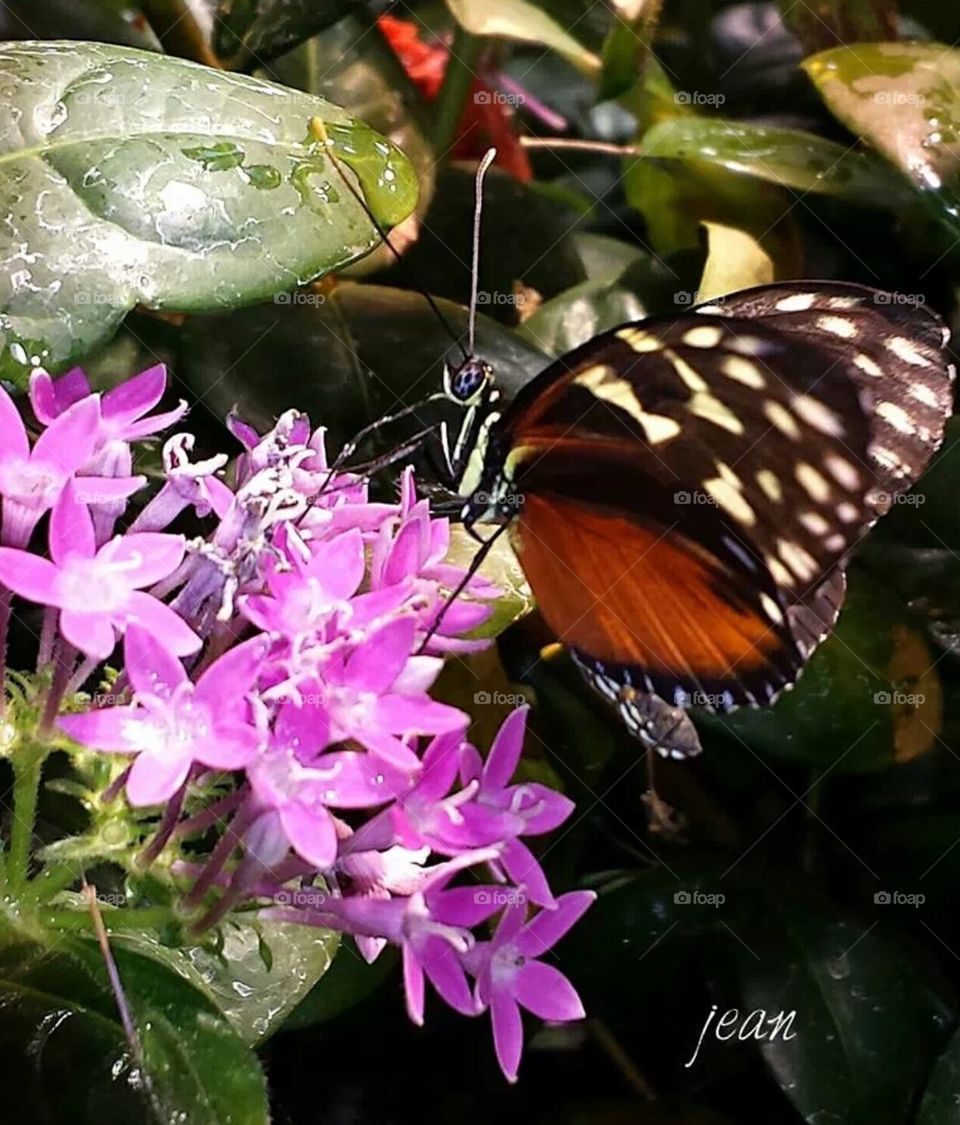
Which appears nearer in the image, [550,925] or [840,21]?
[550,925]

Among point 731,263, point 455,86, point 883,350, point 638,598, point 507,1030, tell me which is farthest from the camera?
point 455,86

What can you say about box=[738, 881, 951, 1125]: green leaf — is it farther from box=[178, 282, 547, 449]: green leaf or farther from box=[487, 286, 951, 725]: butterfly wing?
box=[178, 282, 547, 449]: green leaf

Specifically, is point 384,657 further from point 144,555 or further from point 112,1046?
point 112,1046

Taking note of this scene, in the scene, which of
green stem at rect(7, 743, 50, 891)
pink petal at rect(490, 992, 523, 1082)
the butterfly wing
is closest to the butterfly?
the butterfly wing

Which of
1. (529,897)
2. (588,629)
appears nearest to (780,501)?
(588,629)

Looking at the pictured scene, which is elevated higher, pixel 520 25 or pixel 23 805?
pixel 520 25

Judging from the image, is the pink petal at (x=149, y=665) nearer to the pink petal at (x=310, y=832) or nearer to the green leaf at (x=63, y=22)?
the pink petal at (x=310, y=832)

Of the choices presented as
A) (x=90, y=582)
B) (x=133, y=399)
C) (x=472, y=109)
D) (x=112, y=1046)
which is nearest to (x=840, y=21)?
(x=472, y=109)

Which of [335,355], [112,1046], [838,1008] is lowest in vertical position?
[838,1008]
